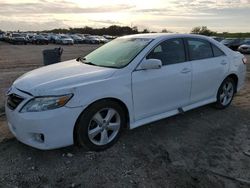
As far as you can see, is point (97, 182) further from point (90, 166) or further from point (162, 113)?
point (162, 113)

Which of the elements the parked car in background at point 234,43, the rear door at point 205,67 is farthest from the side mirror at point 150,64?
the parked car in background at point 234,43

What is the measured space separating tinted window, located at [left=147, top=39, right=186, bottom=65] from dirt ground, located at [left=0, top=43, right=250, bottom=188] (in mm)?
1121

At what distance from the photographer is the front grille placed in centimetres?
414

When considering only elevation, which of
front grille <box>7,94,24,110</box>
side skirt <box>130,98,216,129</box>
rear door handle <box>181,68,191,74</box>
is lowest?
side skirt <box>130,98,216,129</box>

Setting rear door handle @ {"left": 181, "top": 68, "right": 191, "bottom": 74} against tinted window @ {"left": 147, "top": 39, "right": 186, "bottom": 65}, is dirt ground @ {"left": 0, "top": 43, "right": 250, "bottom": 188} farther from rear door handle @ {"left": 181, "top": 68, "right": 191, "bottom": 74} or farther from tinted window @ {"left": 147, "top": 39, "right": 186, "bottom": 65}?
tinted window @ {"left": 147, "top": 39, "right": 186, "bottom": 65}

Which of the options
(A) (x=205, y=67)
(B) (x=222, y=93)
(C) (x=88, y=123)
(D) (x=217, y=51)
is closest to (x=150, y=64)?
(C) (x=88, y=123)

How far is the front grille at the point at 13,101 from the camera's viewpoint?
4136mm

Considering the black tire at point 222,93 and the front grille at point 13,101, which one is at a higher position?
the front grille at point 13,101

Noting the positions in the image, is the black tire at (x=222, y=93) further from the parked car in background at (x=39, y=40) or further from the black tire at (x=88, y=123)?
the parked car in background at (x=39, y=40)

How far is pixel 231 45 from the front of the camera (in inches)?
1225

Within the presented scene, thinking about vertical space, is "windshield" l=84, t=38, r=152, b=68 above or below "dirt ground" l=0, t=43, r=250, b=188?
above

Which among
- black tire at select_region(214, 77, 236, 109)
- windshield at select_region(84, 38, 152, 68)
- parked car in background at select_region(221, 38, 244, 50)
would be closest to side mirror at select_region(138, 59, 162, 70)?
windshield at select_region(84, 38, 152, 68)

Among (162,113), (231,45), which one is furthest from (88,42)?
(162,113)

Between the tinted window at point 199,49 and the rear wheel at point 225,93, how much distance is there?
Result: 2.41 feet
